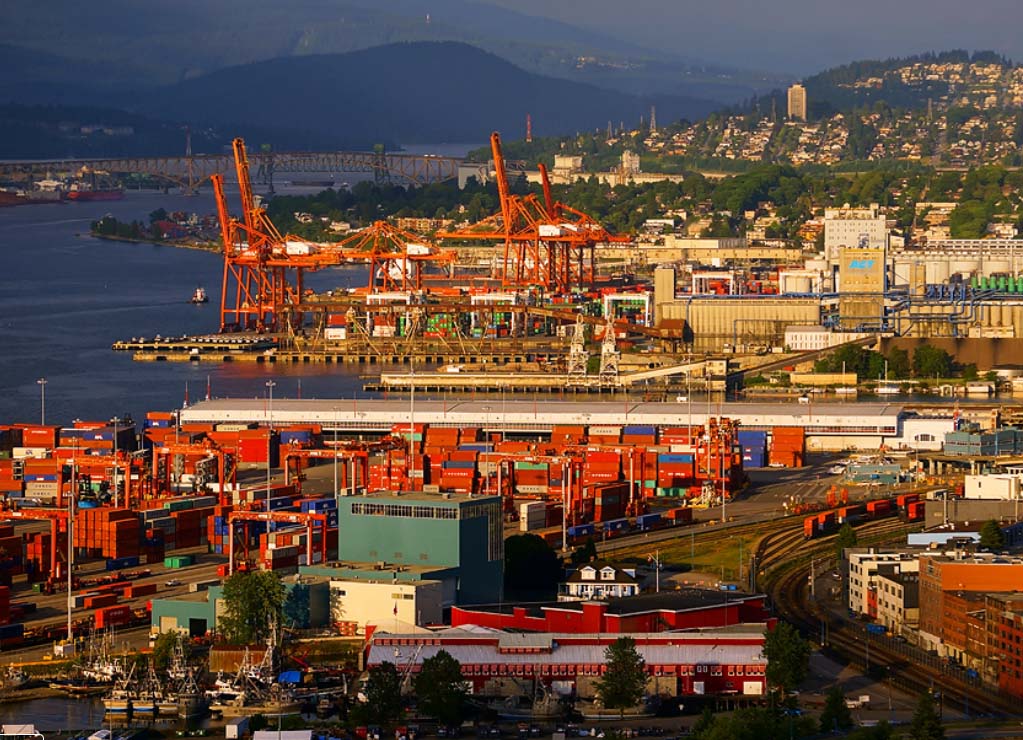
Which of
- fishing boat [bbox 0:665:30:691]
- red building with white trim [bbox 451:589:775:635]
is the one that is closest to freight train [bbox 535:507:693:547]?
red building with white trim [bbox 451:589:775:635]

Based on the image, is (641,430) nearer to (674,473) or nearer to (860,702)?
(674,473)

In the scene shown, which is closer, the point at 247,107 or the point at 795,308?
the point at 795,308

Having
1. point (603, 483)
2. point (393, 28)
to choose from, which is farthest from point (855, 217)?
point (393, 28)

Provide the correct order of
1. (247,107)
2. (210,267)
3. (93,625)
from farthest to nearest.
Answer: (247,107), (210,267), (93,625)

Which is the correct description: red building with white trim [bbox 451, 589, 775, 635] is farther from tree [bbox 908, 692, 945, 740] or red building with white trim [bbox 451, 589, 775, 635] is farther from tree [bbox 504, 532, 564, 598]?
tree [bbox 908, 692, 945, 740]

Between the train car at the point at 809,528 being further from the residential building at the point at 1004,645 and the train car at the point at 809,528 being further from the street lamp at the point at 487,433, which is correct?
the residential building at the point at 1004,645

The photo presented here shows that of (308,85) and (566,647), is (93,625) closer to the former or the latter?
(566,647)
